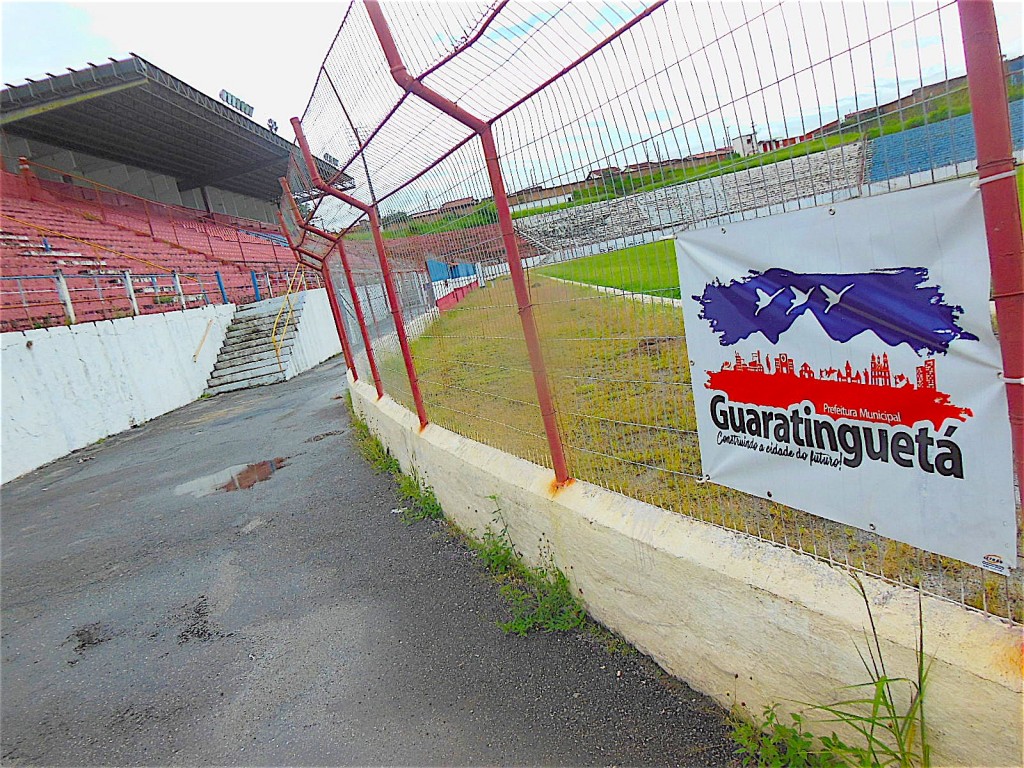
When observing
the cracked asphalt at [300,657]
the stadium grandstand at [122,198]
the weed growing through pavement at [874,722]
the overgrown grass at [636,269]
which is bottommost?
the cracked asphalt at [300,657]

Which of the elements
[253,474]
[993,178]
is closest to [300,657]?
[993,178]

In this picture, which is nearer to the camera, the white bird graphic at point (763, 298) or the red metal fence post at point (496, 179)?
the white bird graphic at point (763, 298)

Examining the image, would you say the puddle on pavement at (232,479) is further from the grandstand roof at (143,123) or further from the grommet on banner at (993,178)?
the grandstand roof at (143,123)

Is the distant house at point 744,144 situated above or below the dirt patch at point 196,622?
above

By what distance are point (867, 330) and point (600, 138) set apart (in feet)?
3.75

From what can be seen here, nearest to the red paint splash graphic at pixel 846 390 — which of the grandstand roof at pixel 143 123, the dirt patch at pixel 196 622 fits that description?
the dirt patch at pixel 196 622

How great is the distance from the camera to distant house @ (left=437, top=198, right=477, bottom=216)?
3.19 meters

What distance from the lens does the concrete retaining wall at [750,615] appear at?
1.48 m

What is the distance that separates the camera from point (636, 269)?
2.21 m

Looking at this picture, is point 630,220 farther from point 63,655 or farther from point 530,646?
point 63,655

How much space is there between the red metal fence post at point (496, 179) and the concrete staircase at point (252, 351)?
1409 centimetres

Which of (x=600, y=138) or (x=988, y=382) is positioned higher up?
(x=600, y=138)

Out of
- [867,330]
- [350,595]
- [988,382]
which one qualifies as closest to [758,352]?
[867,330]

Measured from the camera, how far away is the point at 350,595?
12.6 feet
